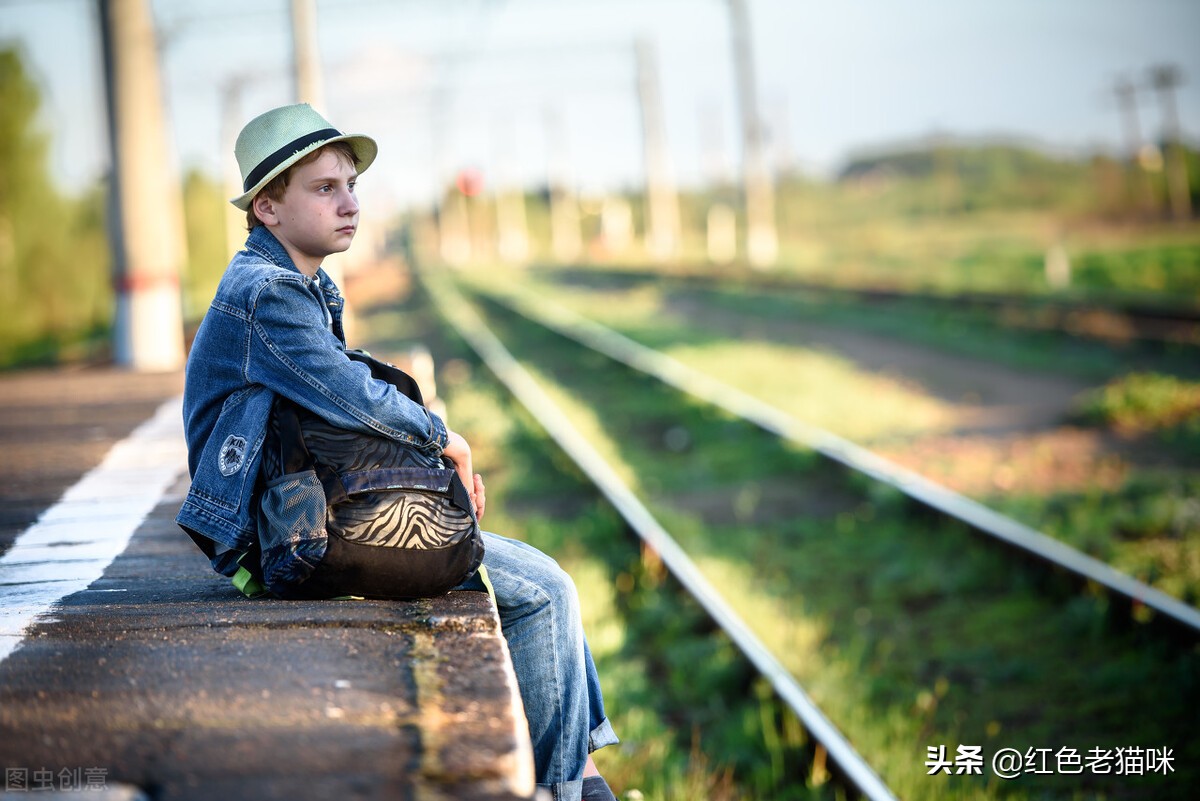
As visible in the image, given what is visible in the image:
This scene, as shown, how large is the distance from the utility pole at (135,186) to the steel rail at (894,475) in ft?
16.9

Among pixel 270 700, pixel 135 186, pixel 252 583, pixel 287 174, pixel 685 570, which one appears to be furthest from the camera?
pixel 135 186

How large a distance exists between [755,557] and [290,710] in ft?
15.5

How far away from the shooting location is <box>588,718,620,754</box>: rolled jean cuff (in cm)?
287

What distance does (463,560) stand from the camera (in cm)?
271

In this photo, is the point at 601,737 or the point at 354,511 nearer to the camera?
the point at 354,511

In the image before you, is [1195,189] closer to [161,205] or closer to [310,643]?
[161,205]

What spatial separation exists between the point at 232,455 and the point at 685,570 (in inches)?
142

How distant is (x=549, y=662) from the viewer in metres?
2.75

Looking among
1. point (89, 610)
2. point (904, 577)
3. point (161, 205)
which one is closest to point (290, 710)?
point (89, 610)

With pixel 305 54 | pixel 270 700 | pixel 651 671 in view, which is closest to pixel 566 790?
pixel 270 700

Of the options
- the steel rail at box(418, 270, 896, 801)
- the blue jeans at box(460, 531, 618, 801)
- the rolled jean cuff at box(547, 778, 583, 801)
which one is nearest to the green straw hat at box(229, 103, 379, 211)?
the blue jeans at box(460, 531, 618, 801)

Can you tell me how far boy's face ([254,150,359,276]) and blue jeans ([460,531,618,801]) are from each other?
2.85 feet

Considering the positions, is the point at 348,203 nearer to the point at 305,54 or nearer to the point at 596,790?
the point at 596,790

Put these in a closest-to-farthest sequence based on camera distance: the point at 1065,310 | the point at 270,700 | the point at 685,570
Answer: the point at 270,700, the point at 685,570, the point at 1065,310
